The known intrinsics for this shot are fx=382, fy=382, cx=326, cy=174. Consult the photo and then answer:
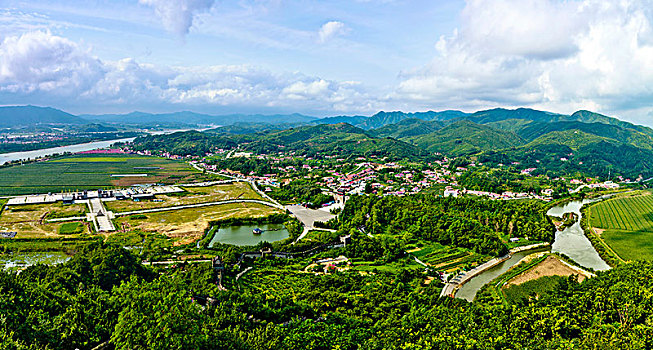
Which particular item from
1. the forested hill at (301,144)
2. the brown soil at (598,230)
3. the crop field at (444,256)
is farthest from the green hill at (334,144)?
the crop field at (444,256)

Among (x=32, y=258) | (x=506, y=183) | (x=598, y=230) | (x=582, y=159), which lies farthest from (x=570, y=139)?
(x=32, y=258)

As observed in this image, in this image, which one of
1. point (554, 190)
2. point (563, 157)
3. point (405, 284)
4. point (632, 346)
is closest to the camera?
point (632, 346)

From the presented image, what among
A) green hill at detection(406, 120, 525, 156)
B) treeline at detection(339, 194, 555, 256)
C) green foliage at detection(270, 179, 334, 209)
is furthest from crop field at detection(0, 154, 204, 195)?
green hill at detection(406, 120, 525, 156)

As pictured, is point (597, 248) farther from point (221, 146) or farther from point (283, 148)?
point (221, 146)

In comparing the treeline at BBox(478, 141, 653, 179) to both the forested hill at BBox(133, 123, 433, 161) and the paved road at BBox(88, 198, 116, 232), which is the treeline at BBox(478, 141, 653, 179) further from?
the paved road at BBox(88, 198, 116, 232)

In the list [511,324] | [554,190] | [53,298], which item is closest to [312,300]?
[511,324]

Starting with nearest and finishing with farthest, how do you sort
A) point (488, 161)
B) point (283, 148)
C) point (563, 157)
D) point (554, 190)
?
point (554, 190) < point (488, 161) < point (563, 157) < point (283, 148)

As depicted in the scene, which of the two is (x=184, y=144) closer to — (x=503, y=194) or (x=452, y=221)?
(x=503, y=194)
